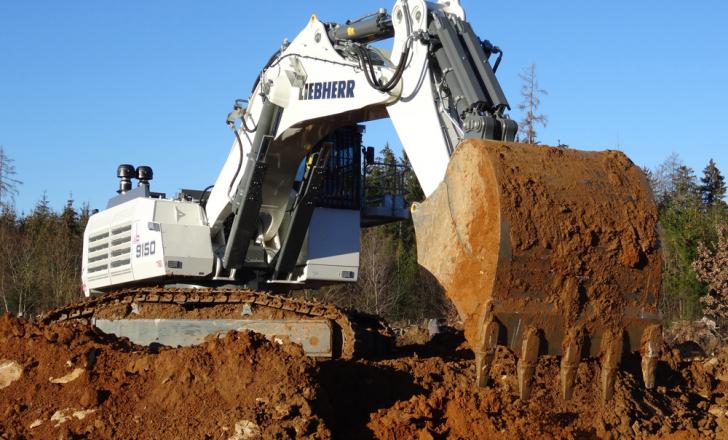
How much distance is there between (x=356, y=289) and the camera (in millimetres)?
34438

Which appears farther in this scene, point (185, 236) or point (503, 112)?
point (185, 236)

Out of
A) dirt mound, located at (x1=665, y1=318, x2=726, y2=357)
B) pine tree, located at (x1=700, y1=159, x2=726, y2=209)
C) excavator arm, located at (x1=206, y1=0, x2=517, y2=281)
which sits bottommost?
dirt mound, located at (x1=665, y1=318, x2=726, y2=357)

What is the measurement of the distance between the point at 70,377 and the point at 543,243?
3919mm

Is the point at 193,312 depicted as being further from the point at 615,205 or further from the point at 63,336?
the point at 615,205

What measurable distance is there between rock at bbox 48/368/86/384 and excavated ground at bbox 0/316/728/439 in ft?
0.03

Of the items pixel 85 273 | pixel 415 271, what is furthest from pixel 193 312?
pixel 415 271

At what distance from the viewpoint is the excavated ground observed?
23.3 feet

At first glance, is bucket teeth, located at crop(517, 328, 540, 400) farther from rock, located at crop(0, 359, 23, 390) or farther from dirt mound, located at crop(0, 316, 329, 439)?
rock, located at crop(0, 359, 23, 390)

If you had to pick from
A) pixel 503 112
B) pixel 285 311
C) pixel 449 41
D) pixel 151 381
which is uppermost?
pixel 449 41

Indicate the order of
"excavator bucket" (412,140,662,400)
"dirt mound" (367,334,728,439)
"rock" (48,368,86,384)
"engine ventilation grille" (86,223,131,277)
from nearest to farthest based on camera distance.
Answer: "excavator bucket" (412,140,662,400) → "dirt mound" (367,334,728,439) → "rock" (48,368,86,384) → "engine ventilation grille" (86,223,131,277)

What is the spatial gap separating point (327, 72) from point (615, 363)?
14.9 ft

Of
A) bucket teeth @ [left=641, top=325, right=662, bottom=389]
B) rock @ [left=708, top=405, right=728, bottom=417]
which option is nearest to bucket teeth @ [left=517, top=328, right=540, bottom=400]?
bucket teeth @ [left=641, top=325, right=662, bottom=389]

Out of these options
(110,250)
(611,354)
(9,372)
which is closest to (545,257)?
(611,354)

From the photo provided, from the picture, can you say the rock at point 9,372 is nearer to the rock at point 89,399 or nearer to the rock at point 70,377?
the rock at point 70,377
